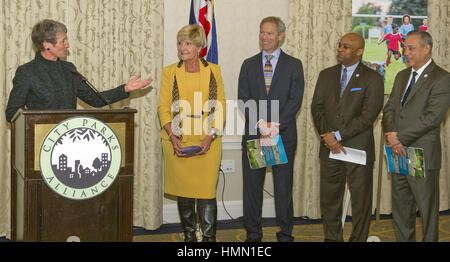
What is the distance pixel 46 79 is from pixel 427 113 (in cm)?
272

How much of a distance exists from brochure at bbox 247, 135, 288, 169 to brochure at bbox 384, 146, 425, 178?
87 cm

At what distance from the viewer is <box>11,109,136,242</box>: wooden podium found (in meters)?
2.63

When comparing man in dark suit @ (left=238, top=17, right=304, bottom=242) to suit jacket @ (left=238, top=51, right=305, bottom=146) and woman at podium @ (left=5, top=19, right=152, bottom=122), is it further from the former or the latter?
woman at podium @ (left=5, top=19, right=152, bottom=122)

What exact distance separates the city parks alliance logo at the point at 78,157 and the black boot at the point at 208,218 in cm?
124

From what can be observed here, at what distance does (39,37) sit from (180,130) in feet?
4.09

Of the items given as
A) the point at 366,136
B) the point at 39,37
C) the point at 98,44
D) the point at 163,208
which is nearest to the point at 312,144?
the point at 366,136

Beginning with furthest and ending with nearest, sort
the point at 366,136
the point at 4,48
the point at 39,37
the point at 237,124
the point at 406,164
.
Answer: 1. the point at 237,124
2. the point at 4,48
3. the point at 366,136
4. the point at 406,164
5. the point at 39,37

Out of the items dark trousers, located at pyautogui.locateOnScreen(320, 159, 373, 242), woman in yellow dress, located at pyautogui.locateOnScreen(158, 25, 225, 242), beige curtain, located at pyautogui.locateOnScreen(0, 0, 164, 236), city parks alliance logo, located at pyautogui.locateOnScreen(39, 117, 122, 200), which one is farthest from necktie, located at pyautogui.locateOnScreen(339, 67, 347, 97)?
city parks alliance logo, located at pyautogui.locateOnScreen(39, 117, 122, 200)

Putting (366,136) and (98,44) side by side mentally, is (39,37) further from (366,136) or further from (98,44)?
(366,136)

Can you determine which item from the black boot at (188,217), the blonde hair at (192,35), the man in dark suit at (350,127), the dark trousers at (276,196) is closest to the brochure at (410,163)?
the man in dark suit at (350,127)

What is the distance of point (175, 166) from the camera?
3834mm

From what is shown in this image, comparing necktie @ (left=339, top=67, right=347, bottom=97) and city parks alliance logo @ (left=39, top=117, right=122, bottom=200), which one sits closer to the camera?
city parks alliance logo @ (left=39, top=117, right=122, bottom=200)

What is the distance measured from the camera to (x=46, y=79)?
307 cm

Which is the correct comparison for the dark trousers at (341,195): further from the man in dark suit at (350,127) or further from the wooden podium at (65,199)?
the wooden podium at (65,199)
